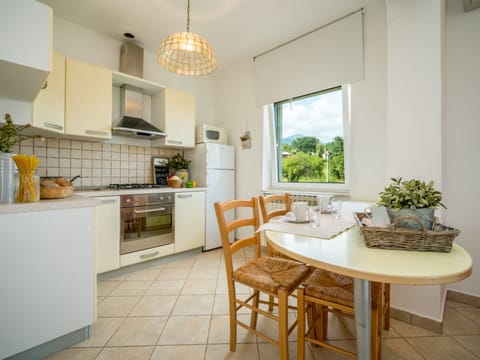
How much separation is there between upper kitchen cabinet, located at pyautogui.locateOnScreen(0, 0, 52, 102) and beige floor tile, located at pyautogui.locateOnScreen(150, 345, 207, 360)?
5.84 ft

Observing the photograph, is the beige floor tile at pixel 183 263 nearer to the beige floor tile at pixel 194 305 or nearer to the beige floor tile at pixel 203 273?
the beige floor tile at pixel 203 273

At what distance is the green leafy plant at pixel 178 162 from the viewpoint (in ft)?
10.2

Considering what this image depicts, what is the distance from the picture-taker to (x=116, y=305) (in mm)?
1826

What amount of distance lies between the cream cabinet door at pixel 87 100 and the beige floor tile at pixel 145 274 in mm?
1533

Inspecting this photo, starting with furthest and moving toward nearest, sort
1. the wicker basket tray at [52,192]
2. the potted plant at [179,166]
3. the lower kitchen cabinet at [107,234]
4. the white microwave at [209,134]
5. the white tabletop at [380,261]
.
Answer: the white microwave at [209,134]
the potted plant at [179,166]
the lower kitchen cabinet at [107,234]
the wicker basket tray at [52,192]
the white tabletop at [380,261]

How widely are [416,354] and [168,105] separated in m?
3.27

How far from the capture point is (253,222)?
151cm

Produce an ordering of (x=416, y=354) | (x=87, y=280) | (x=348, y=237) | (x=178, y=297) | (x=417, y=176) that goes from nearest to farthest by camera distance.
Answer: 1. (x=348, y=237)
2. (x=416, y=354)
3. (x=87, y=280)
4. (x=417, y=176)
5. (x=178, y=297)

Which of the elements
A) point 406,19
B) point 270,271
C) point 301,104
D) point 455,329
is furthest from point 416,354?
point 301,104

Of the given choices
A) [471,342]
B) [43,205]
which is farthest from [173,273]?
[471,342]

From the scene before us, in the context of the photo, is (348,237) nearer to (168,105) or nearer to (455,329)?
(455,329)

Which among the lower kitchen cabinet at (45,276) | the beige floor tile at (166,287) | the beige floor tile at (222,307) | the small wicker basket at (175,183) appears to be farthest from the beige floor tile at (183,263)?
the lower kitchen cabinet at (45,276)

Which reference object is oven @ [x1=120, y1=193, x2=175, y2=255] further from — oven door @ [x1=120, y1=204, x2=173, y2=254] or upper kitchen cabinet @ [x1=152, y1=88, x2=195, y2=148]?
upper kitchen cabinet @ [x1=152, y1=88, x2=195, y2=148]

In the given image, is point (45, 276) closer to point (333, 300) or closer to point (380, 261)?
Answer: point (333, 300)
